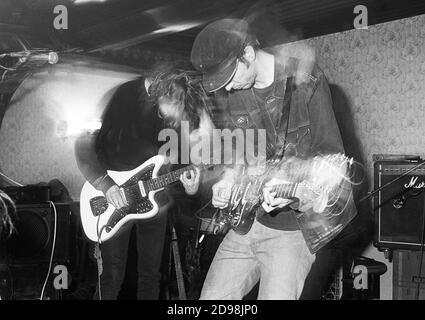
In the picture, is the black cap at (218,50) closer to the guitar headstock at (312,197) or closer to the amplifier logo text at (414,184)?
the guitar headstock at (312,197)

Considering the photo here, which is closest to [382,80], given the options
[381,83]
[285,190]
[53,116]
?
[381,83]

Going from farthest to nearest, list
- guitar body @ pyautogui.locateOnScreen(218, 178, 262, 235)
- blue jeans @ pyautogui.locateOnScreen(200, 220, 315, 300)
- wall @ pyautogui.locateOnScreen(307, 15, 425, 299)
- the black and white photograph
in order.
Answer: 1. wall @ pyautogui.locateOnScreen(307, 15, 425, 299)
2. the black and white photograph
3. guitar body @ pyautogui.locateOnScreen(218, 178, 262, 235)
4. blue jeans @ pyautogui.locateOnScreen(200, 220, 315, 300)

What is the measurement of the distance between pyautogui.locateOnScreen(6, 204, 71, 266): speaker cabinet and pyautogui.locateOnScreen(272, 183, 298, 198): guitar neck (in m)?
0.89

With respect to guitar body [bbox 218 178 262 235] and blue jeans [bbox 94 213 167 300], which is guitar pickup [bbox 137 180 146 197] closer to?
blue jeans [bbox 94 213 167 300]

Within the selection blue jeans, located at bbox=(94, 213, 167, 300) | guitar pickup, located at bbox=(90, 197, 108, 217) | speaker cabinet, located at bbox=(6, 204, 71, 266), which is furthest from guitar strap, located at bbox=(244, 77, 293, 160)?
speaker cabinet, located at bbox=(6, 204, 71, 266)

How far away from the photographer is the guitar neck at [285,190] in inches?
63.5

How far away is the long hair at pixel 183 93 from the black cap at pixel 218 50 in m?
0.10

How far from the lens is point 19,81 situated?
209 centimetres

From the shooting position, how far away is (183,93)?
81.4 inches

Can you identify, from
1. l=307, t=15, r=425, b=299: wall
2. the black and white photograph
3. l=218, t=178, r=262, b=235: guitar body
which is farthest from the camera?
l=307, t=15, r=425, b=299: wall

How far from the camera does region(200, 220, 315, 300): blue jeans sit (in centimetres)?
141

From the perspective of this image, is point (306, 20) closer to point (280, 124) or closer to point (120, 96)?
point (280, 124)

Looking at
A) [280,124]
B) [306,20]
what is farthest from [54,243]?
[306,20]
